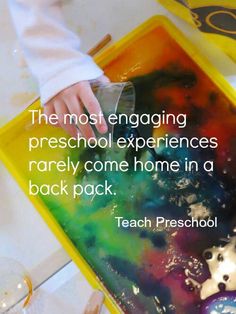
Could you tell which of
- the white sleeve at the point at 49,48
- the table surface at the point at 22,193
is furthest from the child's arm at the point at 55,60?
the table surface at the point at 22,193

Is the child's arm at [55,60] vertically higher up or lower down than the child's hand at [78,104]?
higher up

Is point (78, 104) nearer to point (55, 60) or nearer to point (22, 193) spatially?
point (55, 60)

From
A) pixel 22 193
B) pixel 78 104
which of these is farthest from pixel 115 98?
pixel 22 193

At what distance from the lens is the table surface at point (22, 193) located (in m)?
0.70

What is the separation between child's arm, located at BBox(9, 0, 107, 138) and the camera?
0.63m

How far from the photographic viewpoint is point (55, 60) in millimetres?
637

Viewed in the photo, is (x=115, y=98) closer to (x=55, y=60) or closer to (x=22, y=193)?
(x=55, y=60)

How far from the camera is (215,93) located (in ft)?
2.31

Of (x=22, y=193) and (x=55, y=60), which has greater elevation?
(x=55, y=60)

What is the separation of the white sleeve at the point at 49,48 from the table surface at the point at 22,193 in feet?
0.37

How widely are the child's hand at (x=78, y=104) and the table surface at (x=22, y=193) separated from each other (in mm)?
118

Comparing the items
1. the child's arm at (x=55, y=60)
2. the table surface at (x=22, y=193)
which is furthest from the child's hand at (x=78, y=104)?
the table surface at (x=22, y=193)

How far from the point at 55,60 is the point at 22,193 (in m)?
0.20

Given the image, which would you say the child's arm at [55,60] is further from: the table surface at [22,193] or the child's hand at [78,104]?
the table surface at [22,193]
